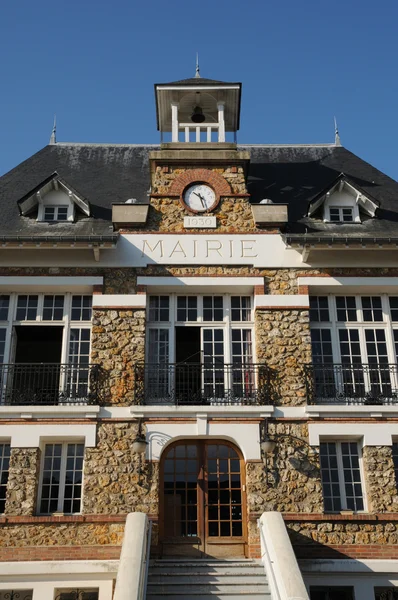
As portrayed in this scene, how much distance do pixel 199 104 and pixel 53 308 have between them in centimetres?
665

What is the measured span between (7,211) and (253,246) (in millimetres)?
5652

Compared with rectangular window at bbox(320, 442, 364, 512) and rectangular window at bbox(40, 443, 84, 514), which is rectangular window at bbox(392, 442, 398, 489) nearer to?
rectangular window at bbox(320, 442, 364, 512)

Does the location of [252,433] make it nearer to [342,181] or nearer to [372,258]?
[372,258]

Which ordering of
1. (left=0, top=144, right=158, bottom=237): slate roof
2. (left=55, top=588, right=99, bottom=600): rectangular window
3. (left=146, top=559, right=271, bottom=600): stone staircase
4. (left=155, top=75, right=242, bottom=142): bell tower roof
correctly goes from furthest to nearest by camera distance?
(left=155, top=75, right=242, bottom=142): bell tower roof < (left=0, top=144, right=158, bottom=237): slate roof < (left=55, top=588, right=99, bottom=600): rectangular window < (left=146, top=559, right=271, bottom=600): stone staircase

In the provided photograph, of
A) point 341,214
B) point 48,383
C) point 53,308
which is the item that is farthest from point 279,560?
point 341,214

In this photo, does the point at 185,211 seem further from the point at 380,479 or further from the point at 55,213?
the point at 380,479

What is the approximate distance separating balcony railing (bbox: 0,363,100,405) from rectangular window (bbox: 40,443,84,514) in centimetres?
93

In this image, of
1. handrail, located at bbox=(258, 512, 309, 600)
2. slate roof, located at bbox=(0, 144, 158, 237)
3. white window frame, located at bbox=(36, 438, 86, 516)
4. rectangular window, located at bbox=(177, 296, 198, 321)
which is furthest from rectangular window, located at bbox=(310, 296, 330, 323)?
white window frame, located at bbox=(36, 438, 86, 516)

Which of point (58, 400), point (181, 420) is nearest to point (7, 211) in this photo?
point (58, 400)

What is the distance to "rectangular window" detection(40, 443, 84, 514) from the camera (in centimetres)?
1359

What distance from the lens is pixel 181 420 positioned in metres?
14.0

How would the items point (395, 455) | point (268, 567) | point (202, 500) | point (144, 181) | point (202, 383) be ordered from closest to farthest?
1. point (268, 567)
2. point (202, 500)
3. point (395, 455)
4. point (202, 383)
5. point (144, 181)

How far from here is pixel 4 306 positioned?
1516 cm

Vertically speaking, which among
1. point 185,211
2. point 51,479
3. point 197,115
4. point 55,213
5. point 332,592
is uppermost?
point 197,115
